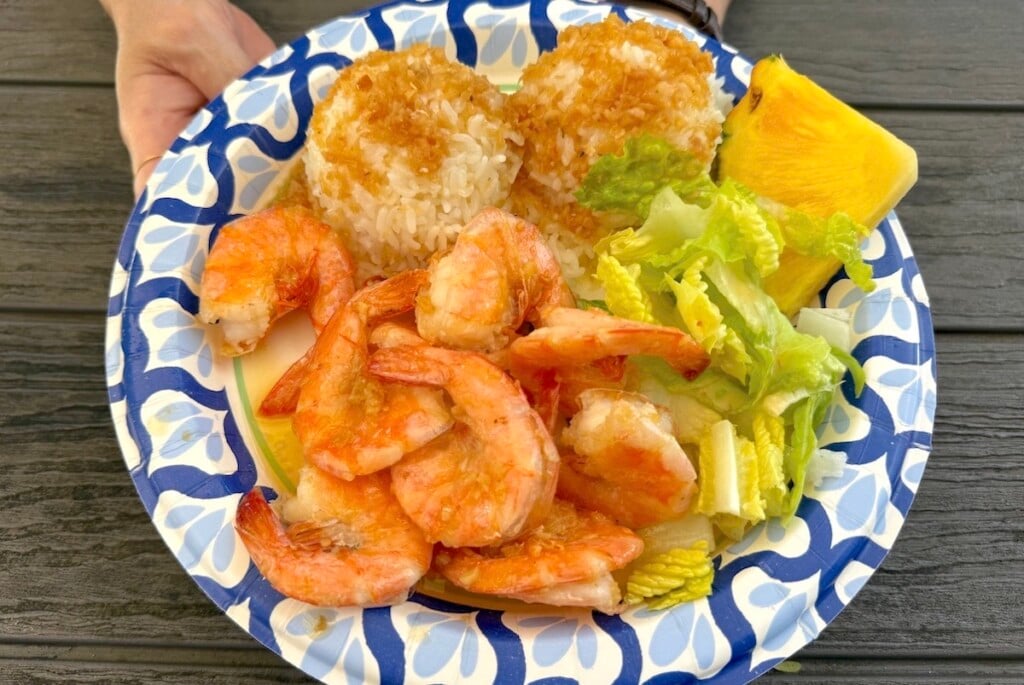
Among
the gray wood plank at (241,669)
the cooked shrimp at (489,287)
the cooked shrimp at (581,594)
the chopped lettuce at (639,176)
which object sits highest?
the chopped lettuce at (639,176)

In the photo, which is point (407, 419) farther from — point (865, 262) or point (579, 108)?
point (865, 262)

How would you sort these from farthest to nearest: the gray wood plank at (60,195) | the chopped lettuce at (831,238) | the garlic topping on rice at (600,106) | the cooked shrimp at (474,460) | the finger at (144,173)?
the gray wood plank at (60,195), the finger at (144,173), the garlic topping on rice at (600,106), the chopped lettuce at (831,238), the cooked shrimp at (474,460)

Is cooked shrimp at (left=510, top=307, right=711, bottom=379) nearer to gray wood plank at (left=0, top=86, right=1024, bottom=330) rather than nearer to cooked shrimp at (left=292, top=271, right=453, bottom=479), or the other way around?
cooked shrimp at (left=292, top=271, right=453, bottom=479)

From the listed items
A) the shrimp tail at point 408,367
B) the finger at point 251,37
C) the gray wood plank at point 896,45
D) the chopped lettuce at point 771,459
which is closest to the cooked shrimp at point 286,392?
the shrimp tail at point 408,367

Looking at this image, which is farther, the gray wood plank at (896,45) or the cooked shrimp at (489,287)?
the gray wood plank at (896,45)

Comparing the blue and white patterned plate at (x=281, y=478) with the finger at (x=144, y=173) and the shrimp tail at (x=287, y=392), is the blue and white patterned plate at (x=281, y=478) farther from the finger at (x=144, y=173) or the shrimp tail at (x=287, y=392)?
the finger at (x=144, y=173)

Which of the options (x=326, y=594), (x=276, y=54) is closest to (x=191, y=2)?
(x=276, y=54)
